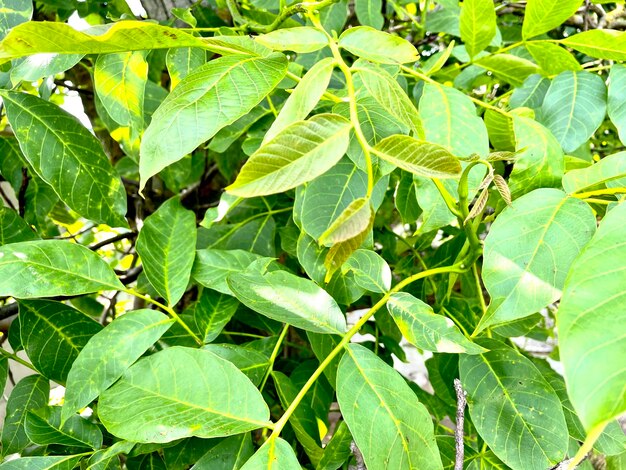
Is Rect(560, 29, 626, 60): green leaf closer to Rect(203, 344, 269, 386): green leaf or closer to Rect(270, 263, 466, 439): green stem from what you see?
Rect(270, 263, 466, 439): green stem

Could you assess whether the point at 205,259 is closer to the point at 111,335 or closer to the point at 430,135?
the point at 111,335

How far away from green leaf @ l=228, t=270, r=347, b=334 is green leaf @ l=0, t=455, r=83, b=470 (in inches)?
8.1

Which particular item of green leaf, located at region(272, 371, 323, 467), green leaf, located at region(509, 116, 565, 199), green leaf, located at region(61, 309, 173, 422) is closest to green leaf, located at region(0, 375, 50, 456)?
green leaf, located at region(61, 309, 173, 422)

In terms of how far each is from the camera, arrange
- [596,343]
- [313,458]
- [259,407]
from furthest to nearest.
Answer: [313,458], [259,407], [596,343]

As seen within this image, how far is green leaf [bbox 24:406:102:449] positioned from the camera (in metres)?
0.51

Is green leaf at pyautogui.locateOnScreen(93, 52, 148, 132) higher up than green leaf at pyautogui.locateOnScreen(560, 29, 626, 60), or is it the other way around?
green leaf at pyautogui.locateOnScreen(93, 52, 148, 132)

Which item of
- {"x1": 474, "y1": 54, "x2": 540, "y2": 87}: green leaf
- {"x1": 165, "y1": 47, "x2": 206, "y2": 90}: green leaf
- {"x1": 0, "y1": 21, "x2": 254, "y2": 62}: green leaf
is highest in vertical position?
{"x1": 0, "y1": 21, "x2": 254, "y2": 62}: green leaf

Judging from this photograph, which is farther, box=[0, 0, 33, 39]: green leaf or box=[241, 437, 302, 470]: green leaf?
box=[0, 0, 33, 39]: green leaf

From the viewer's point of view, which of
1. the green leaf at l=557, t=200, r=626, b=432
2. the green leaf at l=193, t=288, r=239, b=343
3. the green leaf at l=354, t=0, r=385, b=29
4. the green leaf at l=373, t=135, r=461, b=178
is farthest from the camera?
the green leaf at l=354, t=0, r=385, b=29

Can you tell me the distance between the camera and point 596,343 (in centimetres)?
25

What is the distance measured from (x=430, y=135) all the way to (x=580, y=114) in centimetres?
19

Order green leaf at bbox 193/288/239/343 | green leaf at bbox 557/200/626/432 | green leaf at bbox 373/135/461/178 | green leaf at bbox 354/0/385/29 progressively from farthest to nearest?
1. green leaf at bbox 354/0/385/29
2. green leaf at bbox 193/288/239/343
3. green leaf at bbox 373/135/461/178
4. green leaf at bbox 557/200/626/432

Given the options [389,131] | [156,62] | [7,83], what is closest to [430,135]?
[389,131]

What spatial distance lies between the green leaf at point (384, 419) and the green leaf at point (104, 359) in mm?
175
